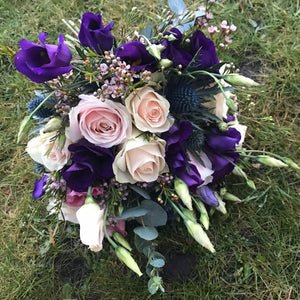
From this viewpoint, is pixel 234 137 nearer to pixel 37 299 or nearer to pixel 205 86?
pixel 205 86

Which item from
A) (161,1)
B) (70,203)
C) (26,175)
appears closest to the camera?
(70,203)

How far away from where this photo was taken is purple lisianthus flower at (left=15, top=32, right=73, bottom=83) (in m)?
0.71

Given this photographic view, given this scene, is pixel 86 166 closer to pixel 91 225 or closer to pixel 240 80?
pixel 91 225

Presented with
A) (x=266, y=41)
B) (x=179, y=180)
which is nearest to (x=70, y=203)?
(x=179, y=180)

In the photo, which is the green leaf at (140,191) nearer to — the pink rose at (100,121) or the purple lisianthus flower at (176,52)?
the pink rose at (100,121)

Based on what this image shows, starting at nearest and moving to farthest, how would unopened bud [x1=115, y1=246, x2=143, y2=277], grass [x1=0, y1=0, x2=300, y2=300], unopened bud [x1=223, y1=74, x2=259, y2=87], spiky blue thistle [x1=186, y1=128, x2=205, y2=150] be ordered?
unopened bud [x1=223, y1=74, x2=259, y2=87] < unopened bud [x1=115, y1=246, x2=143, y2=277] < spiky blue thistle [x1=186, y1=128, x2=205, y2=150] < grass [x1=0, y1=0, x2=300, y2=300]

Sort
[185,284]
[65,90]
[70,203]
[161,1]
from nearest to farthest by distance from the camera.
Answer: [65,90] → [70,203] → [185,284] → [161,1]

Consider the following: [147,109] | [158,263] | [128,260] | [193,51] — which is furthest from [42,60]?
[158,263]

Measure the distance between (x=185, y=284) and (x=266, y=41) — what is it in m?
1.06

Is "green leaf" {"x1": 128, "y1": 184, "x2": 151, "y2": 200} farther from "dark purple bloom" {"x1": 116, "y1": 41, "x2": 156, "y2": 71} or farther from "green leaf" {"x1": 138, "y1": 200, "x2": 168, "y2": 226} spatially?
"dark purple bloom" {"x1": 116, "y1": 41, "x2": 156, "y2": 71}

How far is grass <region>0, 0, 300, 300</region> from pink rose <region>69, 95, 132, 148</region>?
462 mm

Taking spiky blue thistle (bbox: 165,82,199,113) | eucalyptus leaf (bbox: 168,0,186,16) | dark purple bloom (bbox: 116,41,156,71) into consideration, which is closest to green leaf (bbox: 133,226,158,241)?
spiky blue thistle (bbox: 165,82,199,113)

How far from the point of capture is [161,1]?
62.9 inches

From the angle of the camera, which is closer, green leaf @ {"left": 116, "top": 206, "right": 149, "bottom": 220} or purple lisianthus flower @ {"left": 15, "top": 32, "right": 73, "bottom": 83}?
purple lisianthus flower @ {"left": 15, "top": 32, "right": 73, "bottom": 83}
